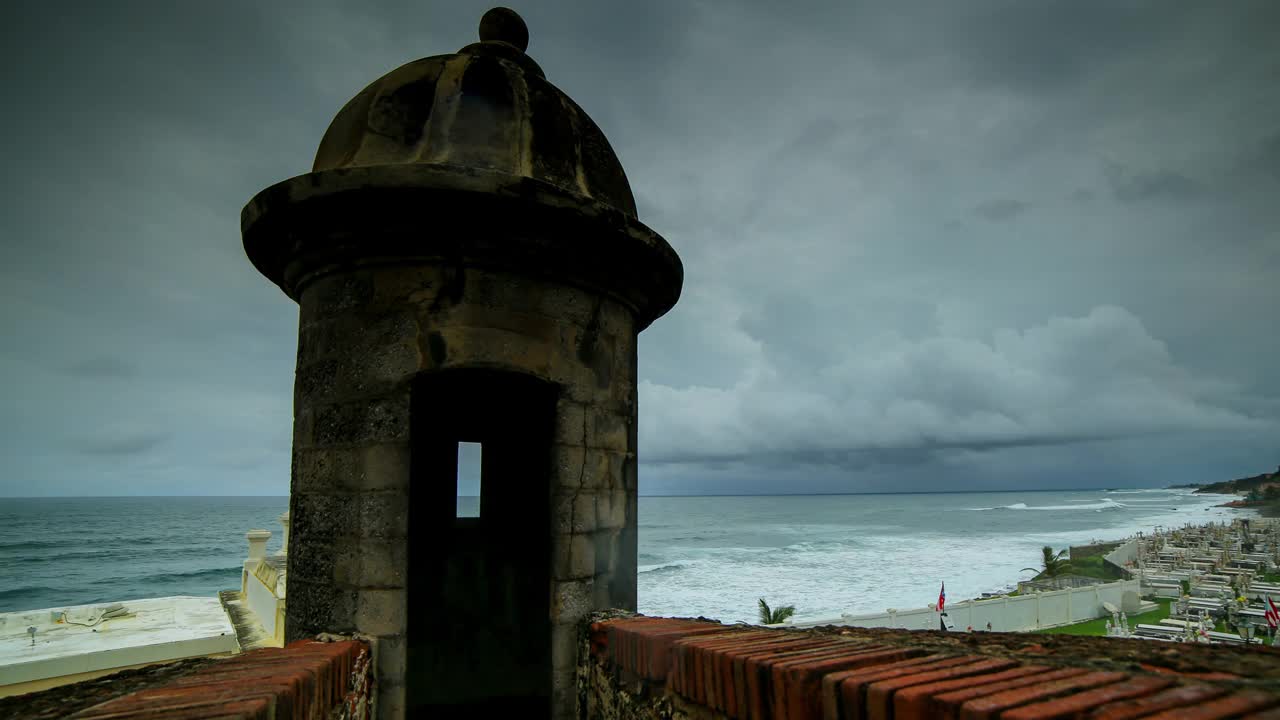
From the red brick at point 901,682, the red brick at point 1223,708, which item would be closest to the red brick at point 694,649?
the red brick at point 901,682

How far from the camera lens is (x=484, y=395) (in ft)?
19.6

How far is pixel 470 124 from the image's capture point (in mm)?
3771

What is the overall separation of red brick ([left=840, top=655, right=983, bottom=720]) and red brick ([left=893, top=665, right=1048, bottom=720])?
9 cm

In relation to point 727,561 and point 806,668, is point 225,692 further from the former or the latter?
point 727,561

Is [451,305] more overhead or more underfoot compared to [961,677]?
more overhead

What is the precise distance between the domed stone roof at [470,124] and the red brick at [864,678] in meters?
2.82

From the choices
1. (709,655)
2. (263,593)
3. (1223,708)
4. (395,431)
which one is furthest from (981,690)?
(263,593)

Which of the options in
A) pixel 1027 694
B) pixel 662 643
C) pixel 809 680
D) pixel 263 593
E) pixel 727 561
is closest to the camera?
pixel 1027 694

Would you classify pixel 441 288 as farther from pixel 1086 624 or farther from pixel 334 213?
pixel 1086 624

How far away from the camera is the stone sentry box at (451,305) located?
3305 millimetres

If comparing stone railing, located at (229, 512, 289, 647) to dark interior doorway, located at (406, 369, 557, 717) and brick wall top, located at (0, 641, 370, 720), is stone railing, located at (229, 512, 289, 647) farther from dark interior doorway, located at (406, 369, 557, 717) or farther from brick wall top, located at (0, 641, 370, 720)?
brick wall top, located at (0, 641, 370, 720)

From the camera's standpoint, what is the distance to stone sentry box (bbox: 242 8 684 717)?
3.30 metres

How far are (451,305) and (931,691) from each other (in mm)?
2758

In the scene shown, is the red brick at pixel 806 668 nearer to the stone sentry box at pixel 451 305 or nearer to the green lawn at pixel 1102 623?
the stone sentry box at pixel 451 305
